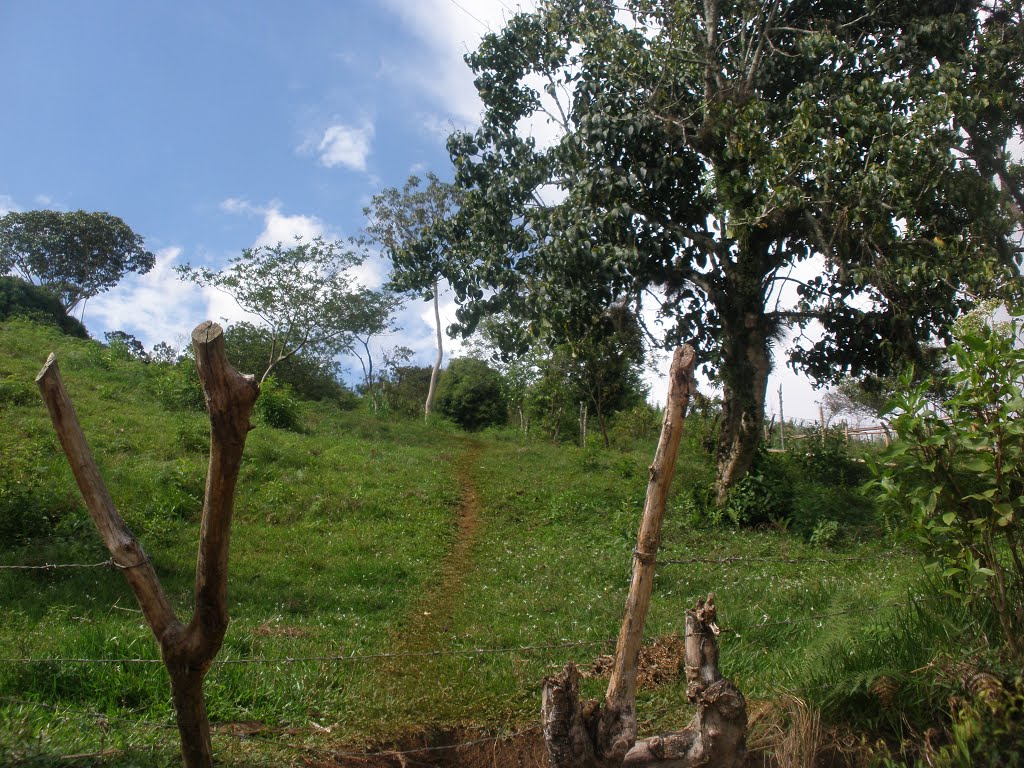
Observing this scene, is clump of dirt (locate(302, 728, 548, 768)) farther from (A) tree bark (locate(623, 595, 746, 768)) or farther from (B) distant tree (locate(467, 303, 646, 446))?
(B) distant tree (locate(467, 303, 646, 446))

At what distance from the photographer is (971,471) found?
13.4ft

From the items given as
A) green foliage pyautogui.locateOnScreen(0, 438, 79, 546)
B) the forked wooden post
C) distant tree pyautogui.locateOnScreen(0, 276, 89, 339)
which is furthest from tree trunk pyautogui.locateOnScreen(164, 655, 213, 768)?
distant tree pyautogui.locateOnScreen(0, 276, 89, 339)

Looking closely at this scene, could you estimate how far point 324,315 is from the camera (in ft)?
86.1

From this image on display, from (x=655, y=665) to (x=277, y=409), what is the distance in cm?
1553

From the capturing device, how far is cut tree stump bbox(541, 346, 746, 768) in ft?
10.8

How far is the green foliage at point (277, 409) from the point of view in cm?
1928

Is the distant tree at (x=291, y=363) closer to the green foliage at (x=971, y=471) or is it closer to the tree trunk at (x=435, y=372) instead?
the tree trunk at (x=435, y=372)

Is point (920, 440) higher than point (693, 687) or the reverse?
higher

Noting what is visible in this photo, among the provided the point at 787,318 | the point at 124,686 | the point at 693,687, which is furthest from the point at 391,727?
the point at 787,318

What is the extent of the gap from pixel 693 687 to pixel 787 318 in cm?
1009

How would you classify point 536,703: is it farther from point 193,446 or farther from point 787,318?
point 193,446

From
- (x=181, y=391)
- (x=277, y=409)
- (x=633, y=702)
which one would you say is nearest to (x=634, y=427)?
(x=277, y=409)

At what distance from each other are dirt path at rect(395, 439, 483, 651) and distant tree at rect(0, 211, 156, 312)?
88.4 ft

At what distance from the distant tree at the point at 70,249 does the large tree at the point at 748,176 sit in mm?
27484
